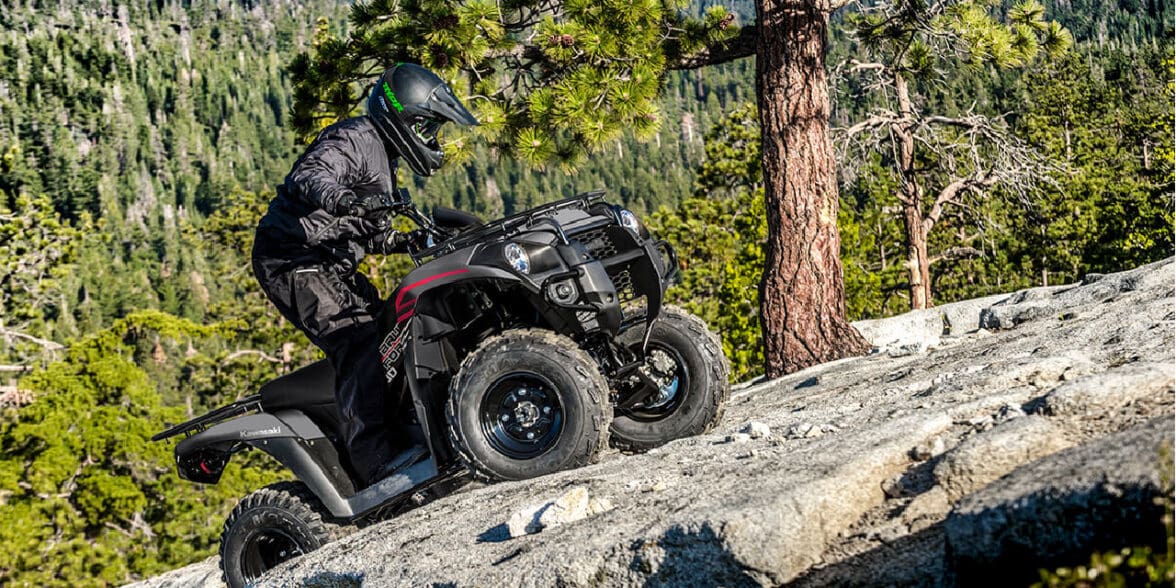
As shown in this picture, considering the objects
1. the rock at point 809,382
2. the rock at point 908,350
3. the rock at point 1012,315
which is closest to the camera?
the rock at point 809,382

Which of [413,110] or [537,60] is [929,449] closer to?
[413,110]

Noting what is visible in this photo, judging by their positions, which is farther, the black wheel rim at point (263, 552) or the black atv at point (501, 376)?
the black wheel rim at point (263, 552)

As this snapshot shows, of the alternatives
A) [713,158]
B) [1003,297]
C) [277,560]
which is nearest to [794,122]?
[1003,297]

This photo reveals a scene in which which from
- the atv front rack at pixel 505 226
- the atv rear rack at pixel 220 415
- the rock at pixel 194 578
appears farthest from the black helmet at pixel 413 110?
the rock at pixel 194 578

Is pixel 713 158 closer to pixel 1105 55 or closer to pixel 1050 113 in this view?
pixel 1050 113

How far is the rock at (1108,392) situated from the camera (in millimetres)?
3670

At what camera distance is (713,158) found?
139ft

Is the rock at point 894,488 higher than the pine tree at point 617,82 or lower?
lower

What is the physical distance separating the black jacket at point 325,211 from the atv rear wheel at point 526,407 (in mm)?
1108

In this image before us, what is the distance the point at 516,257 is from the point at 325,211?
126cm

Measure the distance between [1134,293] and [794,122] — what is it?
4054mm

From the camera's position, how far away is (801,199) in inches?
402

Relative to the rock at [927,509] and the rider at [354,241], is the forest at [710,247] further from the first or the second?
the rock at [927,509]

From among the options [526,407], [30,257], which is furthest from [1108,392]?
[30,257]
